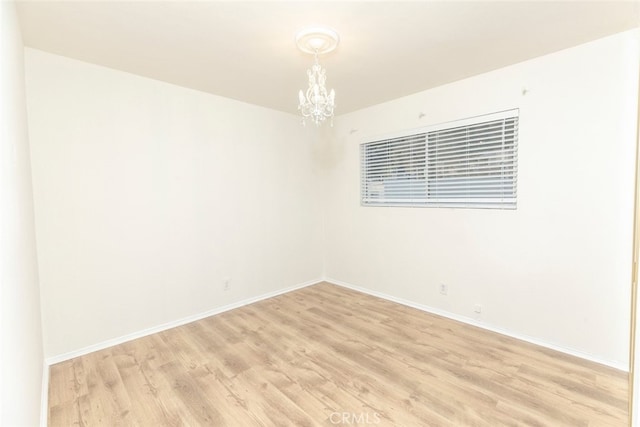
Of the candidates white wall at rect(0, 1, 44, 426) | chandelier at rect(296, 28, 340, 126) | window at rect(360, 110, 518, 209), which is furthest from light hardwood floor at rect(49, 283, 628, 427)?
chandelier at rect(296, 28, 340, 126)

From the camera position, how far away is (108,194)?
261 cm

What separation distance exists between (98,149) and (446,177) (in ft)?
11.2

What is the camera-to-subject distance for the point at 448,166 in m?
3.12

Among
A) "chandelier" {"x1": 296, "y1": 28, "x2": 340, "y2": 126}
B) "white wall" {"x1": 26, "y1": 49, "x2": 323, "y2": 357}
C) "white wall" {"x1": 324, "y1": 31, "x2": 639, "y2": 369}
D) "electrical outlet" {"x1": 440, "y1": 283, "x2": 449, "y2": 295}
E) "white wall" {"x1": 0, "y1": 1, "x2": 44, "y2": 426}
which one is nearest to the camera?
"white wall" {"x1": 0, "y1": 1, "x2": 44, "y2": 426}

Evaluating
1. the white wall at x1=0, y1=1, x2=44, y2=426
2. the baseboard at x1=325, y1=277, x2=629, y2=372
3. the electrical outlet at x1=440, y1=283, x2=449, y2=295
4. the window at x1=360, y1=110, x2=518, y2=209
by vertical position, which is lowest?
the baseboard at x1=325, y1=277, x2=629, y2=372

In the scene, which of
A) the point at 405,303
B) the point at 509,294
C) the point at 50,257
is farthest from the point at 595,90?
the point at 50,257

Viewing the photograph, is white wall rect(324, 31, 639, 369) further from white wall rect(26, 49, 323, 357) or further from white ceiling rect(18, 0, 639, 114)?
white wall rect(26, 49, 323, 357)

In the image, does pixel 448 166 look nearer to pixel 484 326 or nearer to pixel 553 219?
pixel 553 219

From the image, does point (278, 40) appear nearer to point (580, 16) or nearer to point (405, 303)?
point (580, 16)

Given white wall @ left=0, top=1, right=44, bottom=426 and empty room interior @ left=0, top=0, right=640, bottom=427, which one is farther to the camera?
empty room interior @ left=0, top=0, right=640, bottom=427

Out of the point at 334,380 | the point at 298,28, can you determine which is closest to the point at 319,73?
the point at 298,28

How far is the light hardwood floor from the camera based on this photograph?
69.4 inches

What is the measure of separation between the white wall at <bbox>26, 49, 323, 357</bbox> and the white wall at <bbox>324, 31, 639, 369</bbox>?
1932 mm

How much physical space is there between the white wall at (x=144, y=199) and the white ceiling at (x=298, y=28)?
1.14ft
